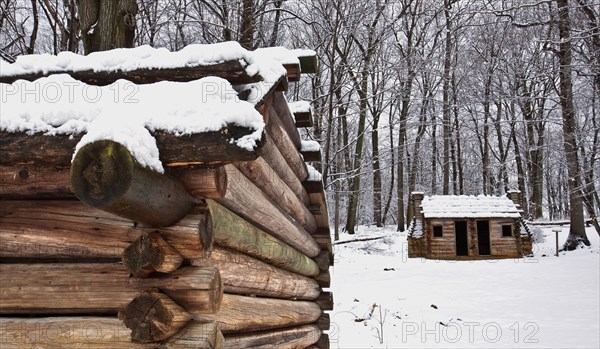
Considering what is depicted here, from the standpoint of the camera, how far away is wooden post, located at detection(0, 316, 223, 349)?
2570 mm

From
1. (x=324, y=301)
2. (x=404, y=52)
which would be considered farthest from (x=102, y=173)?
(x=404, y=52)

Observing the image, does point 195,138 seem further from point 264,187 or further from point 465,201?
point 465,201

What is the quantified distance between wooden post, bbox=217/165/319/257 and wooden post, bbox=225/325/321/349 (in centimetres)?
85

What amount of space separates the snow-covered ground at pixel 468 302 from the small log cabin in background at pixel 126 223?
759cm

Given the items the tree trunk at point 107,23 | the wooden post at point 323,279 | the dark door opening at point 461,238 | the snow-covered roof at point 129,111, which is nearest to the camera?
the snow-covered roof at point 129,111

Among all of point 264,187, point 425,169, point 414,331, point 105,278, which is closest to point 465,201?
point 414,331

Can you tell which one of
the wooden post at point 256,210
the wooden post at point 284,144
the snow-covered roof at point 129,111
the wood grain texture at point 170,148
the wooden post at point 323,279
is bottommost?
the wooden post at point 323,279

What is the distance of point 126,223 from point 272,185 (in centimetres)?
173

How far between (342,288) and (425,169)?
984 inches

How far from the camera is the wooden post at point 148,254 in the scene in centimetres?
243

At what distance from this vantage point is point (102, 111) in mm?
2236

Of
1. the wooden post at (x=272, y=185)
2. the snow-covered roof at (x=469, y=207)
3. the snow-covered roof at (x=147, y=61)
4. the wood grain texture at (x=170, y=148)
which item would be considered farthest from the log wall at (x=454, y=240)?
the wood grain texture at (x=170, y=148)

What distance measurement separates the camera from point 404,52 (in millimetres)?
18828

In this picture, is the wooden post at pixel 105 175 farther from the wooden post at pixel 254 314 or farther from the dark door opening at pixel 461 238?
the dark door opening at pixel 461 238
